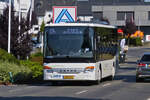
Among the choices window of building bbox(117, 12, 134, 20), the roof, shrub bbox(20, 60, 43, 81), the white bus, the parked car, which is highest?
the roof

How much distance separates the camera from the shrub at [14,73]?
25.6 m

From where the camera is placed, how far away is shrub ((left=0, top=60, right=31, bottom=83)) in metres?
25.6

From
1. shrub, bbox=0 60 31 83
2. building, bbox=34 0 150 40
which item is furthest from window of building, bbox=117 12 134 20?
shrub, bbox=0 60 31 83

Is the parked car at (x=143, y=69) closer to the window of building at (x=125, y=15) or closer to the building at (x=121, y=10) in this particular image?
the building at (x=121, y=10)

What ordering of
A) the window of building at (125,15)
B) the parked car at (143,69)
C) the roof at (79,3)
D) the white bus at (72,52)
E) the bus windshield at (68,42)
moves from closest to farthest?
the white bus at (72,52)
the bus windshield at (68,42)
the parked car at (143,69)
the roof at (79,3)
the window of building at (125,15)

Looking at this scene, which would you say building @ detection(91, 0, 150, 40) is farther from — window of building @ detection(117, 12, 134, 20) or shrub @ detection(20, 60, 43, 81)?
shrub @ detection(20, 60, 43, 81)

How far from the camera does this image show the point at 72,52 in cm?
2256

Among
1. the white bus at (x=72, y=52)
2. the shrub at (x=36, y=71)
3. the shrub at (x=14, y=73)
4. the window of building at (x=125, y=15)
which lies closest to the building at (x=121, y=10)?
the window of building at (x=125, y=15)

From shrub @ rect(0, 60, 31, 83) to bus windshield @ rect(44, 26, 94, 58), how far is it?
3.56m

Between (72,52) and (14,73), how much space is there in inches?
197

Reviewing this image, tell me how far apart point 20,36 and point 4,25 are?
149 cm

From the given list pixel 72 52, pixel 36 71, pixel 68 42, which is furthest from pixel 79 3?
pixel 72 52

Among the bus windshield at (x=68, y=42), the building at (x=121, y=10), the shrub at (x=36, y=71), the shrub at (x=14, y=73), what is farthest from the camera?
the building at (x=121, y=10)

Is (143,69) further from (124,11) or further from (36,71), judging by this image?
(124,11)
